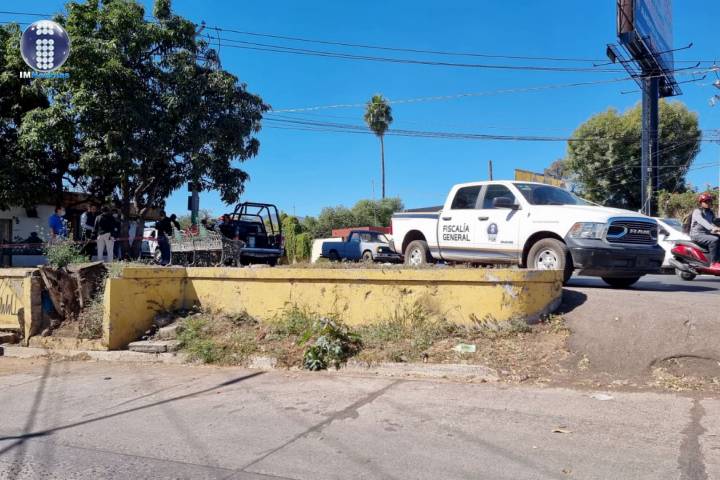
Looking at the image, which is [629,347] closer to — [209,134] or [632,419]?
[632,419]

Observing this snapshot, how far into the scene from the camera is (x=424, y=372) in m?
6.46

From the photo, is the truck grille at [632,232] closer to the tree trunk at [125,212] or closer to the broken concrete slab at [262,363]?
the broken concrete slab at [262,363]

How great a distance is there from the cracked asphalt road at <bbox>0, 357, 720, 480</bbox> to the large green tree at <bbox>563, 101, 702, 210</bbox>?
34.1 metres

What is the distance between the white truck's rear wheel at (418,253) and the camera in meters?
10.6

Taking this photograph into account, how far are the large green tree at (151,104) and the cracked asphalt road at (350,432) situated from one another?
10.9 metres

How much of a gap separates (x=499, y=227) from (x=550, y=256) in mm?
974

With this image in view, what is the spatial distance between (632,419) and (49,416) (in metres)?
5.33

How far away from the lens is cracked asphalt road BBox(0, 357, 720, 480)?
3.94 meters

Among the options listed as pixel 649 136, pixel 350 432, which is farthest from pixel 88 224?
pixel 649 136

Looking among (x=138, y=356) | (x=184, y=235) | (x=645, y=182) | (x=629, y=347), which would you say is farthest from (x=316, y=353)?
(x=645, y=182)

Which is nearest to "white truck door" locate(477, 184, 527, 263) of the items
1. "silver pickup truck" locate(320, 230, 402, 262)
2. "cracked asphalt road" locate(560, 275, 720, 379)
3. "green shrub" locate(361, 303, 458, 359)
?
"cracked asphalt road" locate(560, 275, 720, 379)

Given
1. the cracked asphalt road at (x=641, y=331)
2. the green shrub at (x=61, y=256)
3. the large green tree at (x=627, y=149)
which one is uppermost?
the large green tree at (x=627, y=149)

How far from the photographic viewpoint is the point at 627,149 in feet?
121

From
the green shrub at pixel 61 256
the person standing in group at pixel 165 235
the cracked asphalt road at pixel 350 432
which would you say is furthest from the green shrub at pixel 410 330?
the person standing in group at pixel 165 235
